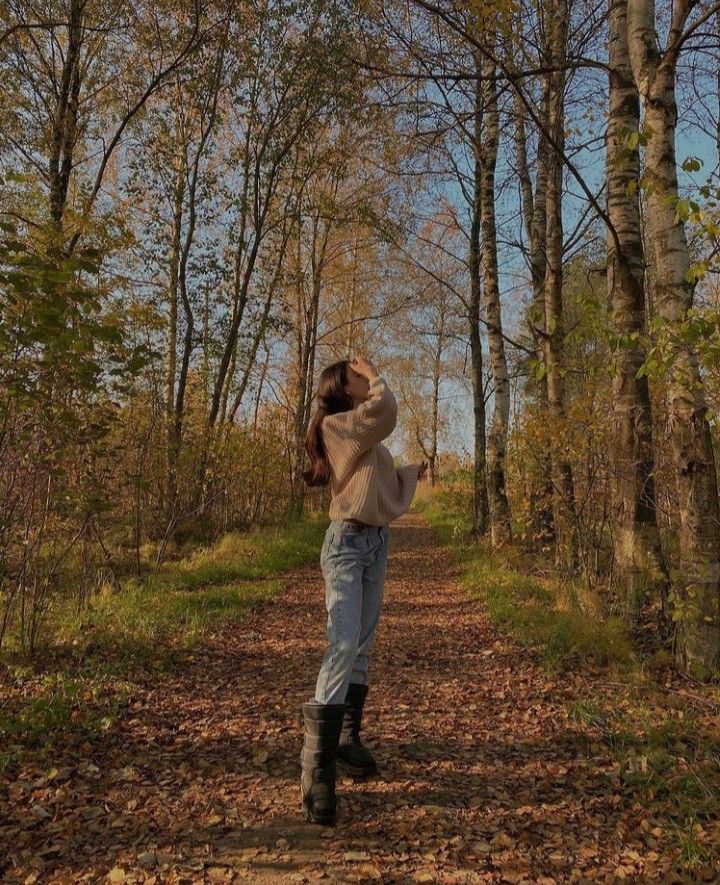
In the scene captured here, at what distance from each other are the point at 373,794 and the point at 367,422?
182 centimetres

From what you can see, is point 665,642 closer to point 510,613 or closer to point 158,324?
point 510,613

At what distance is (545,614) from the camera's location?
235 inches

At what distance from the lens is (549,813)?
9.36 ft

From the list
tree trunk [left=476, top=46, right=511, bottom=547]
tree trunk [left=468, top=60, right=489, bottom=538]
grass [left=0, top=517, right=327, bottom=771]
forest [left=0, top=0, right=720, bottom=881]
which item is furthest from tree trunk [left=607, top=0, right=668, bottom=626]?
tree trunk [left=468, top=60, right=489, bottom=538]

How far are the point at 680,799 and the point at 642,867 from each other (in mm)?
536

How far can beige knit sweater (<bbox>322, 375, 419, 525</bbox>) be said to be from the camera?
2967 mm

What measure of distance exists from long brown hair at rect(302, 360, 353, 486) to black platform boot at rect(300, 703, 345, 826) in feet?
3.58

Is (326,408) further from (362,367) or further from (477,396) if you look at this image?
(477,396)

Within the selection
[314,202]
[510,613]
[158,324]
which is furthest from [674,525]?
[314,202]

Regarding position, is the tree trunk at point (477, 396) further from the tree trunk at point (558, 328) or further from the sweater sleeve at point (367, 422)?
the sweater sleeve at point (367, 422)

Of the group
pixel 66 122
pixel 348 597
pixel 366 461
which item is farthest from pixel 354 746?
pixel 66 122

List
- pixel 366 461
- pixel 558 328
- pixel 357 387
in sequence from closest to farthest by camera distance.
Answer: pixel 366 461 < pixel 357 387 < pixel 558 328

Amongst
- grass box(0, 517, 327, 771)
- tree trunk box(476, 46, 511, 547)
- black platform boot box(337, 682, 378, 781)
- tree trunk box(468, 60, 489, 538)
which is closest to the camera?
black platform boot box(337, 682, 378, 781)

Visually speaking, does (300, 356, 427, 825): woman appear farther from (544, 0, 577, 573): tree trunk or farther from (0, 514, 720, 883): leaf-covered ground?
(544, 0, 577, 573): tree trunk
